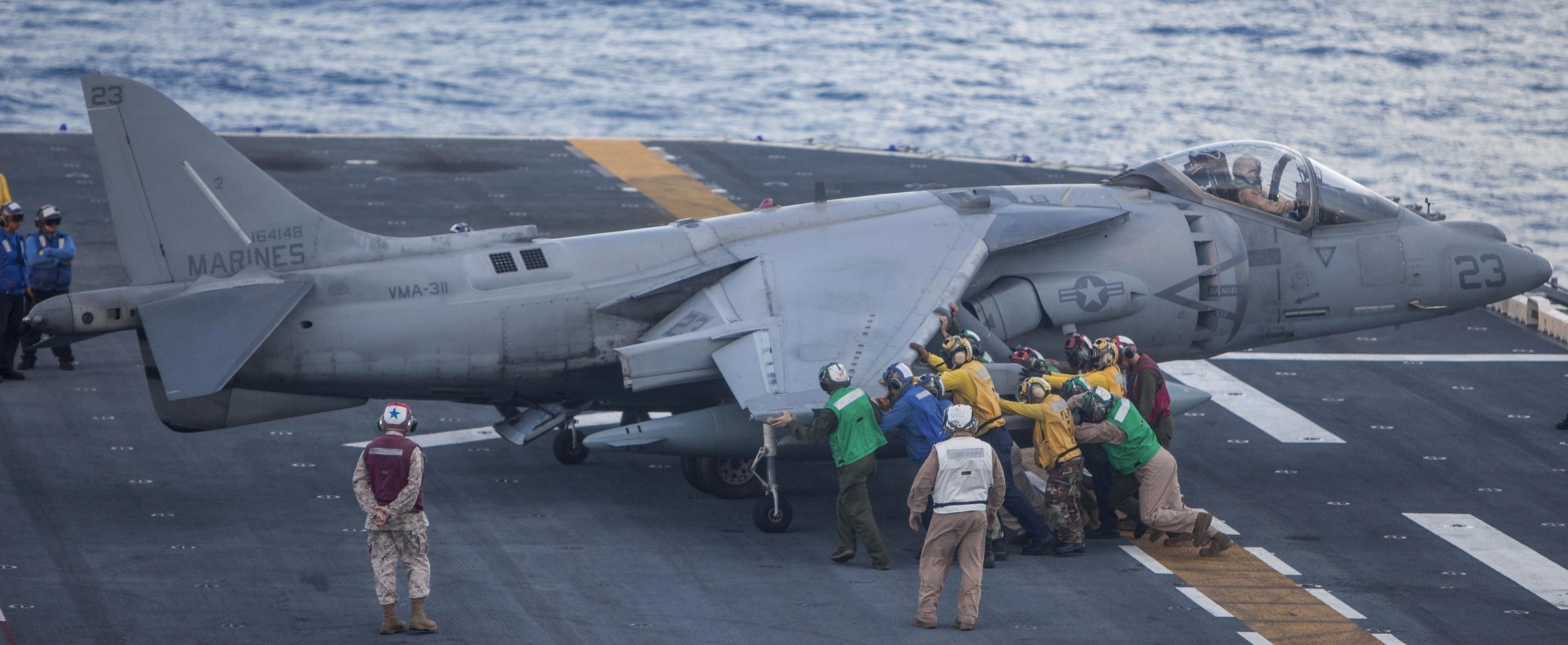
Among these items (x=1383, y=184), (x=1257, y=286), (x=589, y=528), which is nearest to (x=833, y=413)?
(x=589, y=528)

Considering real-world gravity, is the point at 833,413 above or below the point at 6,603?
above

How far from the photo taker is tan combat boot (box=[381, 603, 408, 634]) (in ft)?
40.7

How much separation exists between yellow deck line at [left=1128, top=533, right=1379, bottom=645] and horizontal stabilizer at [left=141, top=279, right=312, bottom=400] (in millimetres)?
8525

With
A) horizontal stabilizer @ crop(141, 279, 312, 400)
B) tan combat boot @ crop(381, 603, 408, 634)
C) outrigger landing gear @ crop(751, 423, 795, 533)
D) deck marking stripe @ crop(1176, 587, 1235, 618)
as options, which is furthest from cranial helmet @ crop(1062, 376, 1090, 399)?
horizontal stabilizer @ crop(141, 279, 312, 400)

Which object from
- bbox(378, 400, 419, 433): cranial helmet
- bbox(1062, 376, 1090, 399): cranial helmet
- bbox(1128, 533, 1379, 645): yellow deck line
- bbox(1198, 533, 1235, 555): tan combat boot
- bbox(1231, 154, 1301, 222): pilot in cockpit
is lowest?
bbox(1128, 533, 1379, 645): yellow deck line

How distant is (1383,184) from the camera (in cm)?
5616

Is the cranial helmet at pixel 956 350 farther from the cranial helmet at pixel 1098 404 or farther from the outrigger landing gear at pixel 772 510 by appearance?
the outrigger landing gear at pixel 772 510

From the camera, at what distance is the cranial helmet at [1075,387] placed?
14.7 metres

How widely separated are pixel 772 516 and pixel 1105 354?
141 inches

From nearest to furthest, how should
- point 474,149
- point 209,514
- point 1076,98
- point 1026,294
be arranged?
point 209,514, point 1026,294, point 474,149, point 1076,98

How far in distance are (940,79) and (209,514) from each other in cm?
6334

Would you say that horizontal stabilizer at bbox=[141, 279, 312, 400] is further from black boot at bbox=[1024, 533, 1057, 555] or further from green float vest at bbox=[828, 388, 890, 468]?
black boot at bbox=[1024, 533, 1057, 555]

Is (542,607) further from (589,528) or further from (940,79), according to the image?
(940,79)

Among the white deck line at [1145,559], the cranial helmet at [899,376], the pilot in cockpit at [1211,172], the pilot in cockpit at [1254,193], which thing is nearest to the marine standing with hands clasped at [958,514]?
the cranial helmet at [899,376]
